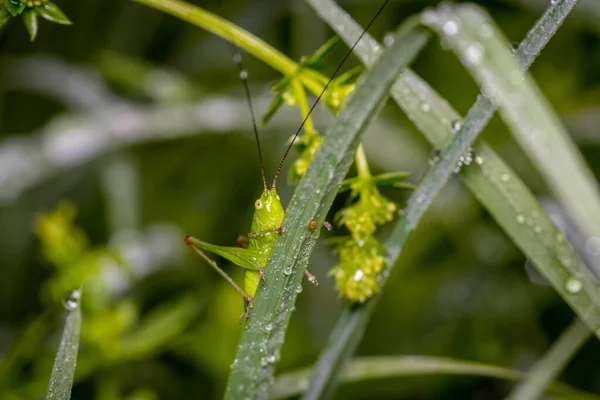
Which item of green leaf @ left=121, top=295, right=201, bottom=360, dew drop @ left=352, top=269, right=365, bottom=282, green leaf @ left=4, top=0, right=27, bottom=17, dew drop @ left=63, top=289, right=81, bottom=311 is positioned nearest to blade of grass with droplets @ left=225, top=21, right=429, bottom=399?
dew drop @ left=352, top=269, right=365, bottom=282

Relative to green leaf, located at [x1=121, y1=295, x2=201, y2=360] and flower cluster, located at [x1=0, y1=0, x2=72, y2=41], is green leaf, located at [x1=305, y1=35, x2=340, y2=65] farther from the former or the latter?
green leaf, located at [x1=121, y1=295, x2=201, y2=360]

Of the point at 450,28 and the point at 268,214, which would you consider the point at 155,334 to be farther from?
the point at 450,28

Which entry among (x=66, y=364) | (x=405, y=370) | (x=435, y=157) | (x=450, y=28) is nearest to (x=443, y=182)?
(x=435, y=157)

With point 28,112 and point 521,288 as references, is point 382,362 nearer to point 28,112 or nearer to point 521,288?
point 521,288

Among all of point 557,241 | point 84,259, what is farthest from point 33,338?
point 557,241

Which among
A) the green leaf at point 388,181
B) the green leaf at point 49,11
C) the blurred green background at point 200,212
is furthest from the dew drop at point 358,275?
the blurred green background at point 200,212
